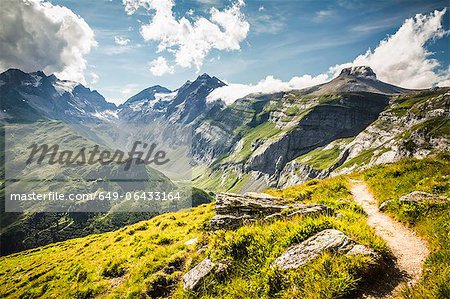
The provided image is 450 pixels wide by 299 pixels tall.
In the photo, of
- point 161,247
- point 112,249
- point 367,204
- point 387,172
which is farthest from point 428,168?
point 112,249

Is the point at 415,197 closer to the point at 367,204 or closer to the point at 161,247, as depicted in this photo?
the point at 367,204

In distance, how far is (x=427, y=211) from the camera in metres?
13.3

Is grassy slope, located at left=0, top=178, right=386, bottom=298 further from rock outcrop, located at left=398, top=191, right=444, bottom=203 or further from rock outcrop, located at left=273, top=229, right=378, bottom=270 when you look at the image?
rock outcrop, located at left=398, top=191, right=444, bottom=203

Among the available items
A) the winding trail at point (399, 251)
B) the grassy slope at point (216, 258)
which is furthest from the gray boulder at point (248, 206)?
the winding trail at point (399, 251)

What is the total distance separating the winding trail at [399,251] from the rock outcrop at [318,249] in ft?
3.38

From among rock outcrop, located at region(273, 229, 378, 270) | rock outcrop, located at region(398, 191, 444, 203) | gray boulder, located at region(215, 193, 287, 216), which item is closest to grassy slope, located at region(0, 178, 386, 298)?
rock outcrop, located at region(273, 229, 378, 270)

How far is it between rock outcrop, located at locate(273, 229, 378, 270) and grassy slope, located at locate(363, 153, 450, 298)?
6.01 ft

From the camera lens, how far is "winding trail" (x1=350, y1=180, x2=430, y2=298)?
8.70 meters

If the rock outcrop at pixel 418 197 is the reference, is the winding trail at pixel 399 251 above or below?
below

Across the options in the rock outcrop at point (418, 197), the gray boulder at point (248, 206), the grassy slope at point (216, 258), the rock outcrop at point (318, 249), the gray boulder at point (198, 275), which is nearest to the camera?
the grassy slope at point (216, 258)

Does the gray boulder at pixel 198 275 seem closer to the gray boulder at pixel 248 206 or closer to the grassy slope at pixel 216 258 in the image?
the grassy slope at pixel 216 258

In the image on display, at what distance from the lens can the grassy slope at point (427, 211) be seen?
24.3 ft

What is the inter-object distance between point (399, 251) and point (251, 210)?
8.90 meters

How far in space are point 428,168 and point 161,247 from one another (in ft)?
78.8
